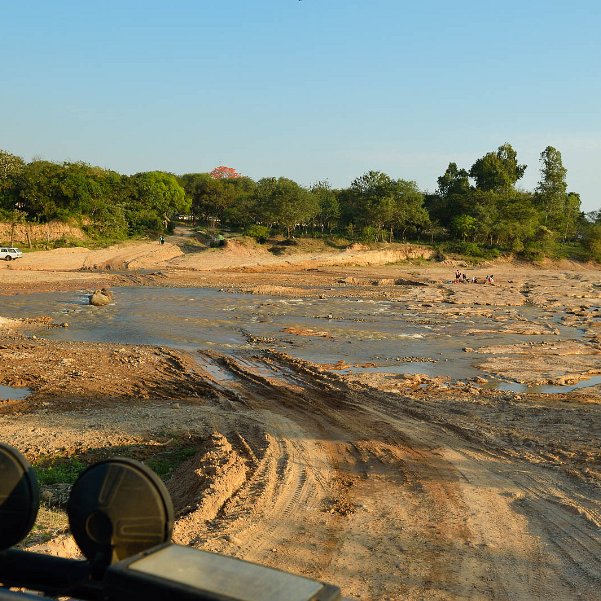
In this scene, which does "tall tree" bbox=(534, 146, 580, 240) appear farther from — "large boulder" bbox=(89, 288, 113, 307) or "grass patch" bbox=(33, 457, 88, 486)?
"grass patch" bbox=(33, 457, 88, 486)

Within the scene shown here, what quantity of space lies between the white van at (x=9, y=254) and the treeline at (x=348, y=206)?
8.49 metres

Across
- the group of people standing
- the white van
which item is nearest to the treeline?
the white van

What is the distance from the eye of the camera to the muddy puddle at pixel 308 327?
22078mm

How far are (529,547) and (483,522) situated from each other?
69cm

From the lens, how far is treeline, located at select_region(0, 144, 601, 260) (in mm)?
58869

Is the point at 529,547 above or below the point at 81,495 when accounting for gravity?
below

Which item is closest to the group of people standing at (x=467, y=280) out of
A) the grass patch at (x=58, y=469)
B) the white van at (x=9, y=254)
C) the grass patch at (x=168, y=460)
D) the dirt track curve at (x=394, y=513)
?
the white van at (x=9, y=254)

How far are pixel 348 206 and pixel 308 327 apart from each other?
53.4m

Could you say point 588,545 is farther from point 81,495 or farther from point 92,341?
point 92,341

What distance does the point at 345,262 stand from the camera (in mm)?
61625

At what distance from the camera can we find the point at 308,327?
2823cm

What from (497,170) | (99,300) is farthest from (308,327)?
(497,170)

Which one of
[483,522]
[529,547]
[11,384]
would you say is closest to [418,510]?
[483,522]

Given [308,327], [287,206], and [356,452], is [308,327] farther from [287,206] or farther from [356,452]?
[287,206]
